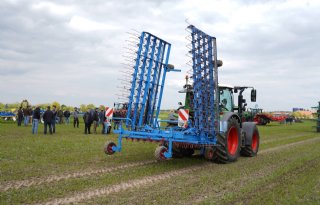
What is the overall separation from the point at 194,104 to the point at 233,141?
7.94 ft

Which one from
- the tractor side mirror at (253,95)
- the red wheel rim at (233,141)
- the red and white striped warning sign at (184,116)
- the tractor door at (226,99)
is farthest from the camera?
the tractor side mirror at (253,95)

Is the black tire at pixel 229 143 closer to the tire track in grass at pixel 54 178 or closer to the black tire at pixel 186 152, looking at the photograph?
the black tire at pixel 186 152

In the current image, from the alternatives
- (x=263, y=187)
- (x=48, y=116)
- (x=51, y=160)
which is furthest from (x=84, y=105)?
(x=263, y=187)

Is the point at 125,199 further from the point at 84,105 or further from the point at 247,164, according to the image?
the point at 84,105

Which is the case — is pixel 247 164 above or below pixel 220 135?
below

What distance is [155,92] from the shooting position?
32.6ft

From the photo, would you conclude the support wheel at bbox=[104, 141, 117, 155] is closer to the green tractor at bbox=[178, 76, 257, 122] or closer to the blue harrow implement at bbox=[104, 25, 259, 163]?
the blue harrow implement at bbox=[104, 25, 259, 163]

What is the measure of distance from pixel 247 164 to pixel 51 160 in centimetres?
541

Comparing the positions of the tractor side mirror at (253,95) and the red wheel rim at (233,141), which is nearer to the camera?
the red wheel rim at (233,141)

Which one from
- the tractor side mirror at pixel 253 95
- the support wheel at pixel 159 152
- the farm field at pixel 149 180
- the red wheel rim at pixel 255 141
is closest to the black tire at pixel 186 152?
the farm field at pixel 149 180

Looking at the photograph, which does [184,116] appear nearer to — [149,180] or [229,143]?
[149,180]

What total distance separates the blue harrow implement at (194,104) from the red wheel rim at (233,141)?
0.52m

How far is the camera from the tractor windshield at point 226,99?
11.4 meters

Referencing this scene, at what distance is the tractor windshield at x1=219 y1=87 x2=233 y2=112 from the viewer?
1143cm
